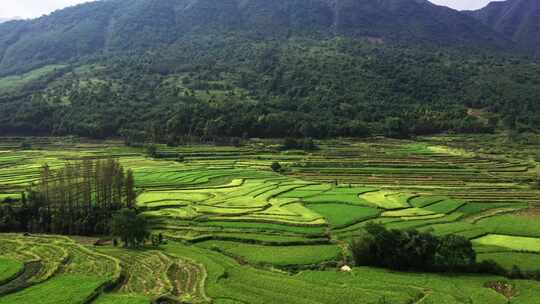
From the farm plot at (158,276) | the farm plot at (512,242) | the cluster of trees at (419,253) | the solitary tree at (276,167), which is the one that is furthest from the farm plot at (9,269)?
the solitary tree at (276,167)

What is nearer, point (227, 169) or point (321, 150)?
point (227, 169)

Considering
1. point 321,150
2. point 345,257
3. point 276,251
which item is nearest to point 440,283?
point 345,257

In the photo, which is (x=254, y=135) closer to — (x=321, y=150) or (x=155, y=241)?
(x=321, y=150)

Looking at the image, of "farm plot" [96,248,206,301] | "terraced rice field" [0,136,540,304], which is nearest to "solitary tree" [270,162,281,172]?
"terraced rice field" [0,136,540,304]

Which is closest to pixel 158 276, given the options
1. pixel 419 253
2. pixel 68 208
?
pixel 419 253

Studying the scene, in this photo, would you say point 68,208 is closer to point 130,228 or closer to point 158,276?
point 130,228

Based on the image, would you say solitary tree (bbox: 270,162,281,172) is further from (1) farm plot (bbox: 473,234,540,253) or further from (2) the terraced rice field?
(1) farm plot (bbox: 473,234,540,253)
